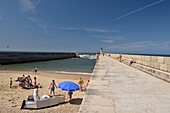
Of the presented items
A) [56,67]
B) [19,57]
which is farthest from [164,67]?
[19,57]

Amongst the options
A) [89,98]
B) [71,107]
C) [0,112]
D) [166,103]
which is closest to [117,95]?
[89,98]

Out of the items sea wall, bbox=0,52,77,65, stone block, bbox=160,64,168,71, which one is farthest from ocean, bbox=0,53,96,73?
stone block, bbox=160,64,168,71

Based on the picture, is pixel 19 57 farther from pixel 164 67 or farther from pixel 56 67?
pixel 164 67

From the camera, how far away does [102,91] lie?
481cm

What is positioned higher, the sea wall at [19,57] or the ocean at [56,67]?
the sea wall at [19,57]

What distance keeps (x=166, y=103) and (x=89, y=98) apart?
6.19 ft

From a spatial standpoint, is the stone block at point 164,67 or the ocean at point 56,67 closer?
the stone block at point 164,67

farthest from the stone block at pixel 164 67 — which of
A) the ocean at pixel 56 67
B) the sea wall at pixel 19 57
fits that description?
the sea wall at pixel 19 57

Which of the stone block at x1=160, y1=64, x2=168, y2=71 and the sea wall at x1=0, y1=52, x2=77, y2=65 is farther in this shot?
the sea wall at x1=0, y1=52, x2=77, y2=65

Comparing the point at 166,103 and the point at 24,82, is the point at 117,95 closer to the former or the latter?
the point at 166,103

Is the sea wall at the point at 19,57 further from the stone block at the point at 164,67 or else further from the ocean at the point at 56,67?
the stone block at the point at 164,67

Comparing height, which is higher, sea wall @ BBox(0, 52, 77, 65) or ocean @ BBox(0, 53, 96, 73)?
sea wall @ BBox(0, 52, 77, 65)

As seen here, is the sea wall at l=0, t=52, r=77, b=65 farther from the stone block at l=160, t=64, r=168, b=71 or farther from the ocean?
the stone block at l=160, t=64, r=168, b=71

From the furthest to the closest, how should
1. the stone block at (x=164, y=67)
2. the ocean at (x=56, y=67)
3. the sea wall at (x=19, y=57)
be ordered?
the sea wall at (x=19, y=57)
the ocean at (x=56, y=67)
the stone block at (x=164, y=67)
